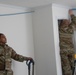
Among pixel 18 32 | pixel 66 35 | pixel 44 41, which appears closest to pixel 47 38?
pixel 44 41

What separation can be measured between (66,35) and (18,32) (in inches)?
39.5

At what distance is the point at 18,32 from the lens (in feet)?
13.4

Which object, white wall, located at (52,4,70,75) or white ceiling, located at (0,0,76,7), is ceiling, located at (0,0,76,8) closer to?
white ceiling, located at (0,0,76,7)

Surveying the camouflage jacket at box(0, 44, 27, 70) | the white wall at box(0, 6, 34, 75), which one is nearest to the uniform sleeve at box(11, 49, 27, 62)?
the camouflage jacket at box(0, 44, 27, 70)

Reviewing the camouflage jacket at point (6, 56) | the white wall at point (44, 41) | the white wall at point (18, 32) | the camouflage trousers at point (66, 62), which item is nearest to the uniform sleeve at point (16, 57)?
the camouflage jacket at point (6, 56)

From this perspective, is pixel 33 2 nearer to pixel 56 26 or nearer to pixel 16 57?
pixel 56 26

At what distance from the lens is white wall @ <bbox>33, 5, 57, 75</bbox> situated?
13.3ft

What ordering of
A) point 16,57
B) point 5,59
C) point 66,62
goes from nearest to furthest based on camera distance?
point 5,59, point 16,57, point 66,62

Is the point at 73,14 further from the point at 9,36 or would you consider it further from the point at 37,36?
the point at 9,36

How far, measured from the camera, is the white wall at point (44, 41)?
4055 millimetres

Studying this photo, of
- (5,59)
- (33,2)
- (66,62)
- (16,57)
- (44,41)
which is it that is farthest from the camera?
(44,41)

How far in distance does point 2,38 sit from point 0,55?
302mm

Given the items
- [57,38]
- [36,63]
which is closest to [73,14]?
[57,38]

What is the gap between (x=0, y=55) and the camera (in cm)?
349
